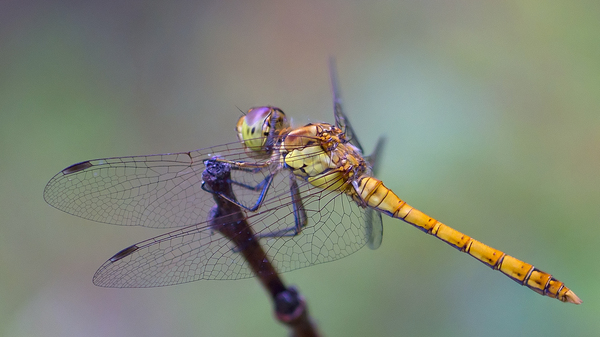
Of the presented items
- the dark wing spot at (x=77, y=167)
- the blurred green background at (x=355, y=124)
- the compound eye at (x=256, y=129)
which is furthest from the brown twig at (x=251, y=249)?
the blurred green background at (x=355, y=124)

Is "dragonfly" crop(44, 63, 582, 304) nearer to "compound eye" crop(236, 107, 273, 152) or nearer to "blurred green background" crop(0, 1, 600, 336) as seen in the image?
"compound eye" crop(236, 107, 273, 152)

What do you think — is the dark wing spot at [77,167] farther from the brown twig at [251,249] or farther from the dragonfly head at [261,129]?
the dragonfly head at [261,129]

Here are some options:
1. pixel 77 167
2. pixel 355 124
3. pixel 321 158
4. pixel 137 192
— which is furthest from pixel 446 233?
pixel 77 167

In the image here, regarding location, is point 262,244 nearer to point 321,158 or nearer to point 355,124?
point 321,158

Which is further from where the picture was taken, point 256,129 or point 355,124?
point 355,124

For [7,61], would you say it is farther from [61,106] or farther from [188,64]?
[188,64]

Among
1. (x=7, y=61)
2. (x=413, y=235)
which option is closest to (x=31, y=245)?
(x=7, y=61)

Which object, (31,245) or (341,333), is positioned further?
(31,245)
